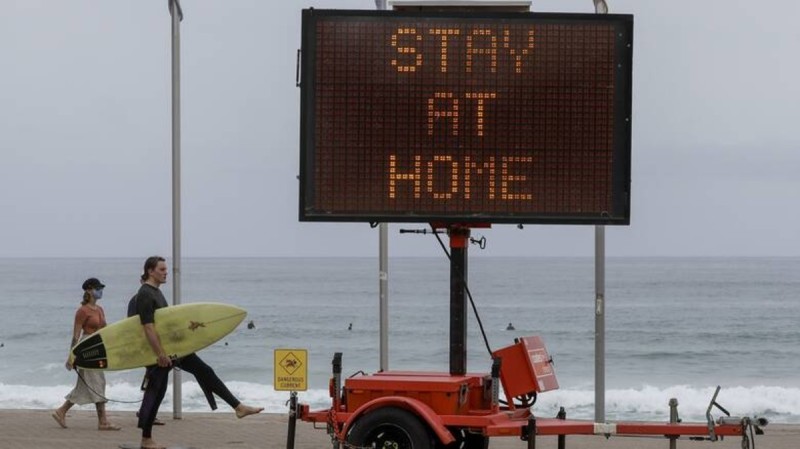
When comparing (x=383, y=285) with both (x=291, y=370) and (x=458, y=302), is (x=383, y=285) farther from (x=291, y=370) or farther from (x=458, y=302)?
(x=458, y=302)

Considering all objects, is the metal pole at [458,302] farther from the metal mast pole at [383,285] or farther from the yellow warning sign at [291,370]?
the metal mast pole at [383,285]

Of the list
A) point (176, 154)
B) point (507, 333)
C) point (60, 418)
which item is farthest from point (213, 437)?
point (507, 333)

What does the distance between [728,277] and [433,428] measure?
105 m

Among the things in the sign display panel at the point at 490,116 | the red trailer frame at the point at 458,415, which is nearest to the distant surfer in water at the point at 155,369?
the red trailer frame at the point at 458,415

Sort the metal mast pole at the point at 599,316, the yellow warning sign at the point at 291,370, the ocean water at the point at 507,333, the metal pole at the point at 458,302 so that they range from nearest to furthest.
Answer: the metal pole at the point at 458,302
the yellow warning sign at the point at 291,370
the metal mast pole at the point at 599,316
the ocean water at the point at 507,333

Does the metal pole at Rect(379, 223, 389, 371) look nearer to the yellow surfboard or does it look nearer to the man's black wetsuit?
the yellow surfboard

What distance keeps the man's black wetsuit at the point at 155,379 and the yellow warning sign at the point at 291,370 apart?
23.9 inches

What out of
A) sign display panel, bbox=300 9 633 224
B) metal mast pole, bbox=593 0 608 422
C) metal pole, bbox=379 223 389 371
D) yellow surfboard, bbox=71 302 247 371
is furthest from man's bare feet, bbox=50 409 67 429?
sign display panel, bbox=300 9 633 224

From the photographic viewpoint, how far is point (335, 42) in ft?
46.4

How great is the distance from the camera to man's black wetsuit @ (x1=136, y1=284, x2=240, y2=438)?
1634cm

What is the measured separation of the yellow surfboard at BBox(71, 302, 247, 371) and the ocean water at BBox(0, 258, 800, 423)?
3.17 metres

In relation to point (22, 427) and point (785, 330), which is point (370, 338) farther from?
point (22, 427)

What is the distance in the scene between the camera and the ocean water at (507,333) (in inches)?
1647

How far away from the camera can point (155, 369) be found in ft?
54.0
